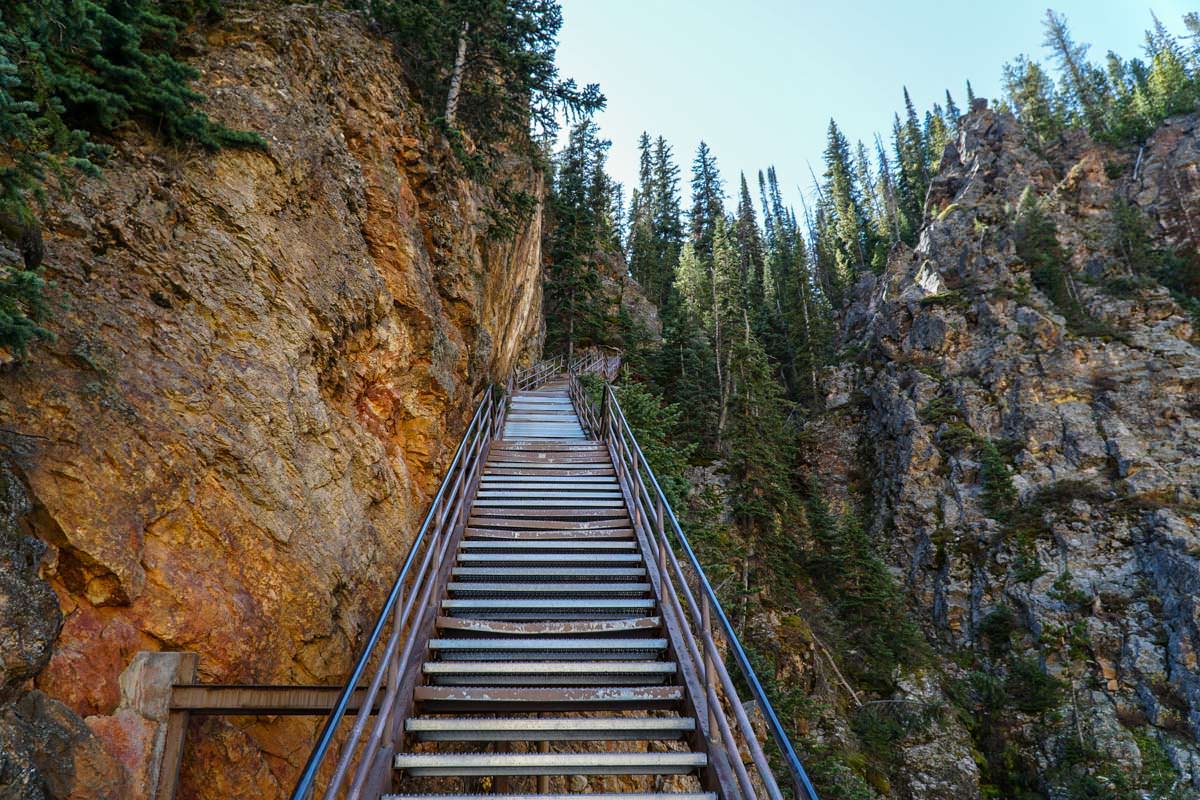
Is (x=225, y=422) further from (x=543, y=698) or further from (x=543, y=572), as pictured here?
(x=543, y=698)

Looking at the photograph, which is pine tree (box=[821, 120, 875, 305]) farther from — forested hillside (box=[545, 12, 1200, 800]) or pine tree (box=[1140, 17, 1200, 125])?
pine tree (box=[1140, 17, 1200, 125])

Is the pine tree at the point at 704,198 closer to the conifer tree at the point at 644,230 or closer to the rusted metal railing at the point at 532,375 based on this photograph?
the conifer tree at the point at 644,230

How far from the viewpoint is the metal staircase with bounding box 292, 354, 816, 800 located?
353 cm

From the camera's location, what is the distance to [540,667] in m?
4.51

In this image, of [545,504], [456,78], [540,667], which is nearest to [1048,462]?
[545,504]

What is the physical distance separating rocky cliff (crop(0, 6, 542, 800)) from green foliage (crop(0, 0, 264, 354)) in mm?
296

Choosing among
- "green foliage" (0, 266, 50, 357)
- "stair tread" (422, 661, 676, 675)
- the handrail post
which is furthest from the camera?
"stair tread" (422, 661, 676, 675)

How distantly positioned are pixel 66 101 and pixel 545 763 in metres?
7.06

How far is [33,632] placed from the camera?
3068 millimetres

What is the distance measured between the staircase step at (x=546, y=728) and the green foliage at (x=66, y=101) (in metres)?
3.69

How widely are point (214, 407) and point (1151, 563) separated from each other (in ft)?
106

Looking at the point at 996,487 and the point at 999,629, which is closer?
the point at 999,629

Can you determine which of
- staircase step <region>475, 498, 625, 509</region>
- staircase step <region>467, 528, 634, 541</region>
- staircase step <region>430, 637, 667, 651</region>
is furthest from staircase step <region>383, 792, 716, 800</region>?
staircase step <region>475, 498, 625, 509</region>

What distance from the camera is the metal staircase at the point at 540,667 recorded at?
3.53 m
